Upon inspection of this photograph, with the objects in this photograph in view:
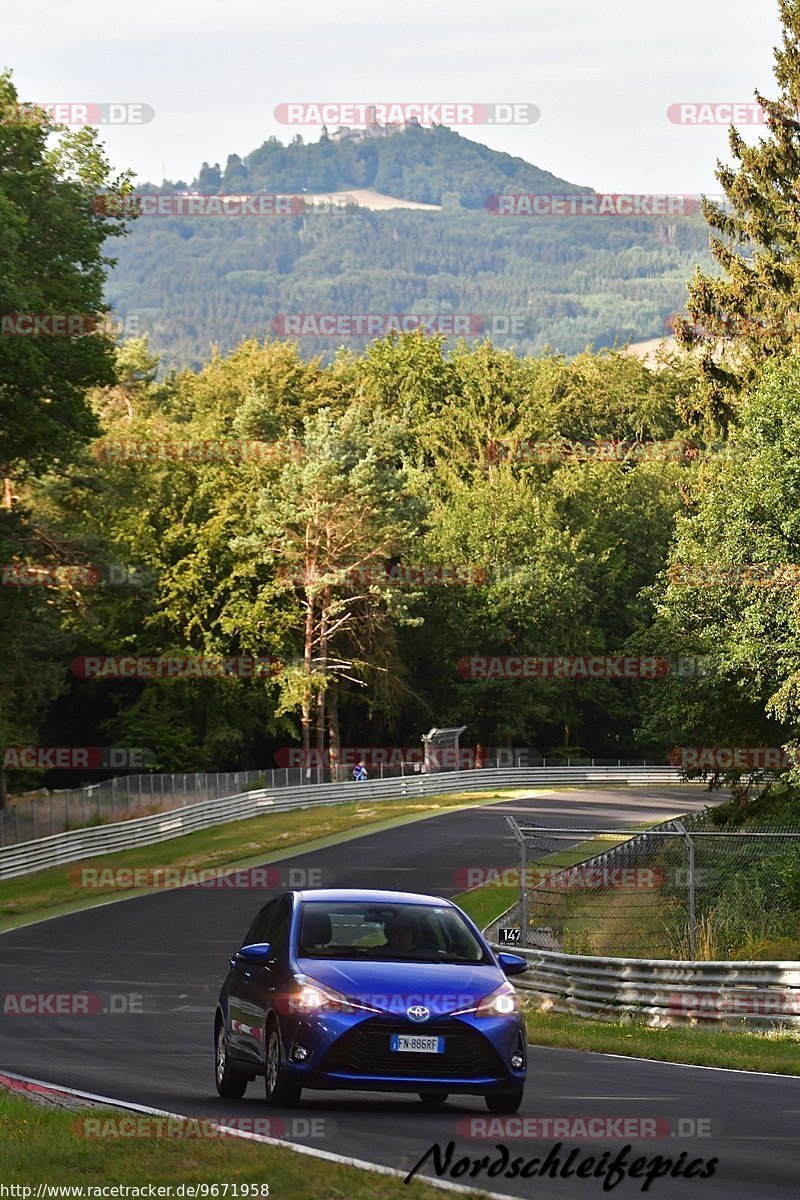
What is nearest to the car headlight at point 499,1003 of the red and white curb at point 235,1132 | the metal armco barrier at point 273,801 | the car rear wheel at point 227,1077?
the red and white curb at point 235,1132

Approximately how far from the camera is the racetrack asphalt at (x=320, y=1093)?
33.7 feet

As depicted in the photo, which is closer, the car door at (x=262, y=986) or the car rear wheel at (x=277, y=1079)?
the car rear wheel at (x=277, y=1079)

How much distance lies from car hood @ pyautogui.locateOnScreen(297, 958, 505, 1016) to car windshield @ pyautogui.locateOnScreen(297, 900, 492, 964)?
0.20 meters

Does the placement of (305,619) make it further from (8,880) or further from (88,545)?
(8,880)

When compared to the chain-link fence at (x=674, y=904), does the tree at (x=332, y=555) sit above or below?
above

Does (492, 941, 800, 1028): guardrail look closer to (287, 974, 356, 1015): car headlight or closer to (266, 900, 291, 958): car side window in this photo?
(266, 900, 291, 958): car side window

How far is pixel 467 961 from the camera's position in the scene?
1265cm

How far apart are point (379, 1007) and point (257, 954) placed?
153cm

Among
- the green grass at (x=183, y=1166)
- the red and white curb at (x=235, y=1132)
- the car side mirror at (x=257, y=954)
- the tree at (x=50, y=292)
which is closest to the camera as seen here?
the green grass at (x=183, y=1166)

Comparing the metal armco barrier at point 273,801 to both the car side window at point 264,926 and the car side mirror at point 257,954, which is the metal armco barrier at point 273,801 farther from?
the car side mirror at point 257,954

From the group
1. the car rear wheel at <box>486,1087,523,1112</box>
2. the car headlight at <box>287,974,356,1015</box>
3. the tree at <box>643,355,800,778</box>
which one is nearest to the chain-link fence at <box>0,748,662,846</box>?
the tree at <box>643,355,800,778</box>

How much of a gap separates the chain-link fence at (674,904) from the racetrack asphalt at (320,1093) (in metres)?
4.75

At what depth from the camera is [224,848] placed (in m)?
54.1

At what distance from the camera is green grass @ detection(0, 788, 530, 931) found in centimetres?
4362
